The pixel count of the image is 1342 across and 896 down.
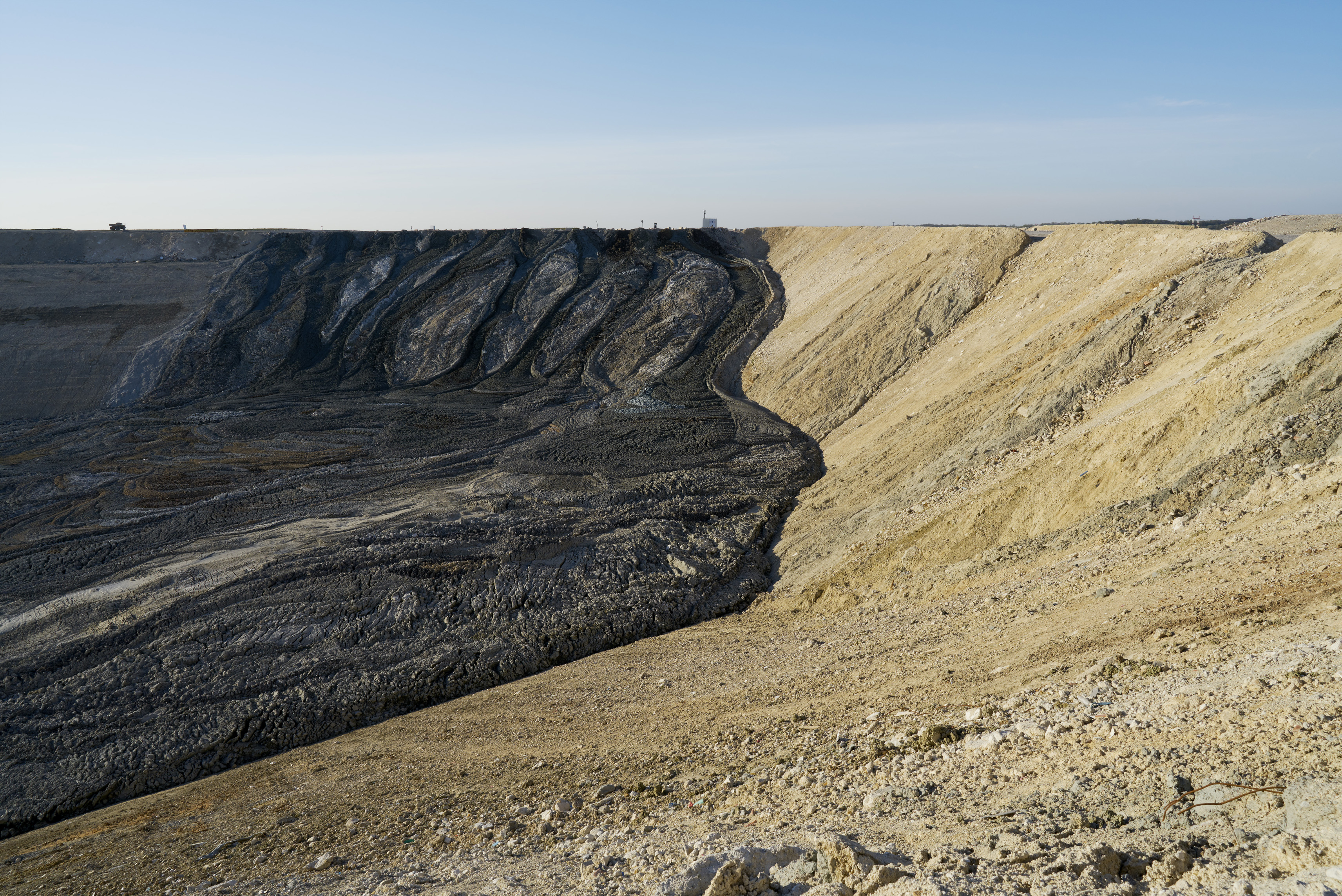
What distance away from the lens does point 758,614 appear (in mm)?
11914

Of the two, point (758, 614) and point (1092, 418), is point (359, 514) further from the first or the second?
point (1092, 418)

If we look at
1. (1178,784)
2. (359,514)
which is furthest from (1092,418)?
(359,514)

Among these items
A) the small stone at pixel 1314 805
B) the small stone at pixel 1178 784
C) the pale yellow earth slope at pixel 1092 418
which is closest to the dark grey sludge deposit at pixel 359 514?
the pale yellow earth slope at pixel 1092 418

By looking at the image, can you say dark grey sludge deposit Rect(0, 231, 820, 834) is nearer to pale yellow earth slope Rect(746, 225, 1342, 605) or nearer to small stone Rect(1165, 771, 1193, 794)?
pale yellow earth slope Rect(746, 225, 1342, 605)

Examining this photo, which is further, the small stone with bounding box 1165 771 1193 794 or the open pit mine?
the open pit mine

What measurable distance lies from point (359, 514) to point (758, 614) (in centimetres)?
810

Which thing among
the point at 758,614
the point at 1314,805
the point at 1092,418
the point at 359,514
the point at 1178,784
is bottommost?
the point at 758,614

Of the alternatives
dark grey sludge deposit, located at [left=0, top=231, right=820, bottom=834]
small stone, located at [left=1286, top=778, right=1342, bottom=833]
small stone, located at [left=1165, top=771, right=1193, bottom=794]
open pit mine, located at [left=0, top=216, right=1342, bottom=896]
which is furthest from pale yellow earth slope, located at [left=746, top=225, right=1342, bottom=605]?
small stone, located at [left=1286, top=778, right=1342, bottom=833]

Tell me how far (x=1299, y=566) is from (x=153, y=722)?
39.9 ft

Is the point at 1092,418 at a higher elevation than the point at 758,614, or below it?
higher

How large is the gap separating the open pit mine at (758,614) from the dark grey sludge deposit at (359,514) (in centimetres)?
9

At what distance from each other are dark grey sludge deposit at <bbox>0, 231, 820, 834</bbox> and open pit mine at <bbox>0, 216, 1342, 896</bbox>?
0.28 feet

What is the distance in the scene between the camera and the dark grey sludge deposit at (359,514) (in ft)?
32.6

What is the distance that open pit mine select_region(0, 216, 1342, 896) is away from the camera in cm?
480
